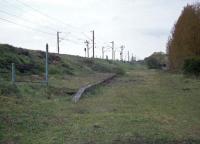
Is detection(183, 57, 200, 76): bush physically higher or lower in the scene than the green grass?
higher

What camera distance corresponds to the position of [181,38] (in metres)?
50.9

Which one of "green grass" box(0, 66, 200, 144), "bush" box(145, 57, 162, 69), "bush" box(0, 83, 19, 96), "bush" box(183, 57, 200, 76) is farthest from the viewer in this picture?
"bush" box(145, 57, 162, 69)

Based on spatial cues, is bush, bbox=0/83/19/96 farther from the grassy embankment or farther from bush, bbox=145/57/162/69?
bush, bbox=145/57/162/69

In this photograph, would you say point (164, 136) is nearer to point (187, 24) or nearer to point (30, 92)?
point (30, 92)

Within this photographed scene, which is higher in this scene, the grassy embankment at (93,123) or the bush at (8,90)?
the bush at (8,90)

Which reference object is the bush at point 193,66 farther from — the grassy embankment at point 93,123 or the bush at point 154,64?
the bush at point 154,64

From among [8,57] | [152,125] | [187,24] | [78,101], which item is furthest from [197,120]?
[187,24]

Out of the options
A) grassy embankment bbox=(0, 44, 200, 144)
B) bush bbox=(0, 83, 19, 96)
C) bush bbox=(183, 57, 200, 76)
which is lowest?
grassy embankment bbox=(0, 44, 200, 144)

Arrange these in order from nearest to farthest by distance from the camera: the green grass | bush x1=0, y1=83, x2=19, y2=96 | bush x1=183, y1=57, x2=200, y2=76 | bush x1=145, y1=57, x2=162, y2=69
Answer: the green grass, bush x1=0, y1=83, x2=19, y2=96, bush x1=183, y1=57, x2=200, y2=76, bush x1=145, y1=57, x2=162, y2=69

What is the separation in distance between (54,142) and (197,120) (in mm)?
5028

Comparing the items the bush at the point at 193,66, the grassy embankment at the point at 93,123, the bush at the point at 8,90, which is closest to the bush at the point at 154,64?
the bush at the point at 193,66

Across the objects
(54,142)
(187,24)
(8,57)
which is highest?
(187,24)

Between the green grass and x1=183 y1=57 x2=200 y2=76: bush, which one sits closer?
the green grass

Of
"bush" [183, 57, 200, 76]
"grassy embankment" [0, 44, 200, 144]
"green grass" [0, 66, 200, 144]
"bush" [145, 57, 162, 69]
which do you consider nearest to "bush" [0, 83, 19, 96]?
"grassy embankment" [0, 44, 200, 144]
